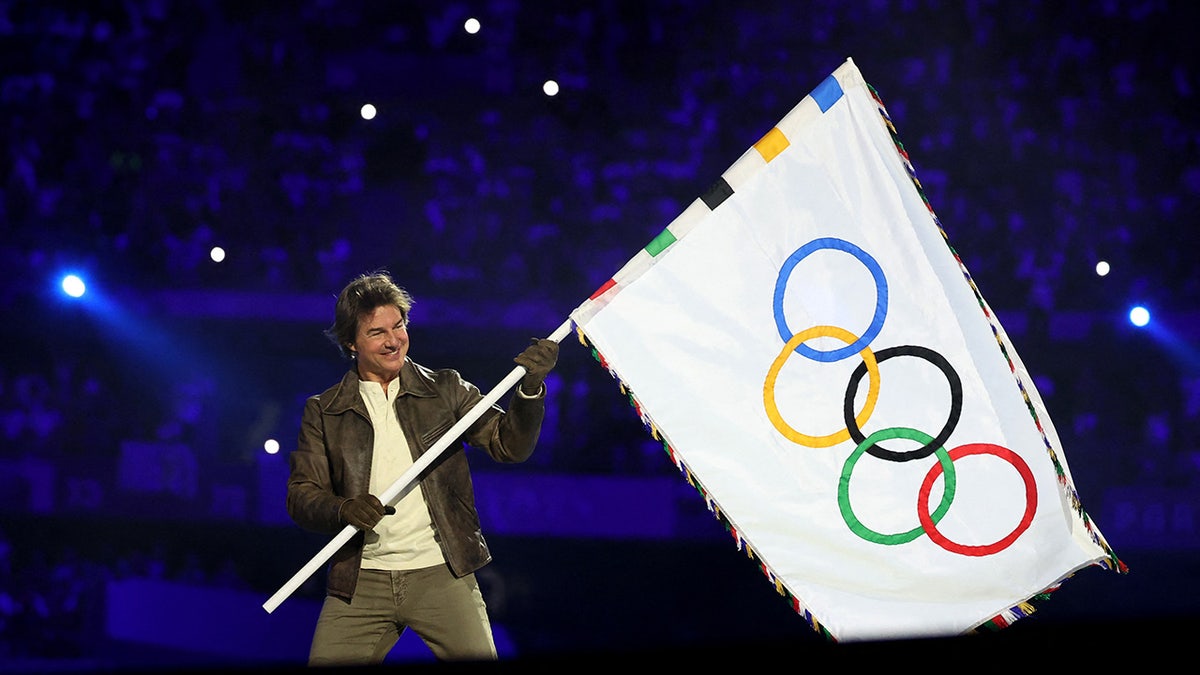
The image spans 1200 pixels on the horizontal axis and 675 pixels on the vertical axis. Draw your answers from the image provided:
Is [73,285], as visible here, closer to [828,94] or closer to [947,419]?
[828,94]

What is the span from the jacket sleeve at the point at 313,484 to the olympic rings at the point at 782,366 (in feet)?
3.43

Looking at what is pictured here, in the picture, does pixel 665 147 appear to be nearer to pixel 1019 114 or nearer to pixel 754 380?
pixel 1019 114

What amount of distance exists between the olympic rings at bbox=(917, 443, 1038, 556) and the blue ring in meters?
0.32

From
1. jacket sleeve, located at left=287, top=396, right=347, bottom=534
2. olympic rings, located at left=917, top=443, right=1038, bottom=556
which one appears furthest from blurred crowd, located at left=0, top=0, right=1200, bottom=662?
olympic rings, located at left=917, top=443, right=1038, bottom=556

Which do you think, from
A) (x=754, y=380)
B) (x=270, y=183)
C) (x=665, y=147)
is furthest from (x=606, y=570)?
(x=754, y=380)

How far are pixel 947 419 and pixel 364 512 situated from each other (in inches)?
53.3

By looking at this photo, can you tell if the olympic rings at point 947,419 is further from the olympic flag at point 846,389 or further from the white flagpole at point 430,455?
the white flagpole at point 430,455

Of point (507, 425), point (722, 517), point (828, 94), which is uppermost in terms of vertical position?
point (828, 94)

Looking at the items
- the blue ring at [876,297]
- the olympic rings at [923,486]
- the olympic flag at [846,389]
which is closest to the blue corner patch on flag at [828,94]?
the olympic flag at [846,389]

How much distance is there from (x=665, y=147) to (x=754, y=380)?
9.43 ft

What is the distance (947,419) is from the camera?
8.68ft

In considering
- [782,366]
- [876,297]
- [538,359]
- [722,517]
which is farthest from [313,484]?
[876,297]

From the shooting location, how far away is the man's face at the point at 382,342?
3.03 m

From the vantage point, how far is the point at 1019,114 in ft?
18.2
